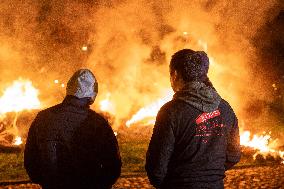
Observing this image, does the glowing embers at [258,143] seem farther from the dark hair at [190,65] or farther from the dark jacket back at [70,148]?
the dark hair at [190,65]

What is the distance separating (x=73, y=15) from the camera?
768 inches

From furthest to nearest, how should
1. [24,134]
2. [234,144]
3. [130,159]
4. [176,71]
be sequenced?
[24,134] → [130,159] → [234,144] → [176,71]

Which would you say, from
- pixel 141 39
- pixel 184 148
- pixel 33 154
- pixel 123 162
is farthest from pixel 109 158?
pixel 141 39

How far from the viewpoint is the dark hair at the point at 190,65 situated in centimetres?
341

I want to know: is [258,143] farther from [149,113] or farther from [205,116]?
[205,116]

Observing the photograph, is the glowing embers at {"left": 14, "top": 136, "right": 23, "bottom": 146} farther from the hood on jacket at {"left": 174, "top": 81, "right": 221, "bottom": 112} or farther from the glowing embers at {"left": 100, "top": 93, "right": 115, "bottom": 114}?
the hood on jacket at {"left": 174, "top": 81, "right": 221, "bottom": 112}

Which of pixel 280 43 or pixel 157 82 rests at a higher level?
pixel 280 43

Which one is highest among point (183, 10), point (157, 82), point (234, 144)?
point (183, 10)

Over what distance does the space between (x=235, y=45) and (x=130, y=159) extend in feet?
28.7

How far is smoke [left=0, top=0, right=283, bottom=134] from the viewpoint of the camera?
56.9 feet

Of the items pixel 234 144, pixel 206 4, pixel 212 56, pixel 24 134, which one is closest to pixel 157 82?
pixel 212 56

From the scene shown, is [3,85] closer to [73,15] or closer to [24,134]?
[73,15]

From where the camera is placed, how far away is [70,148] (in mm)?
3822

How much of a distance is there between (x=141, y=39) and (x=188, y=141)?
16.6 metres
